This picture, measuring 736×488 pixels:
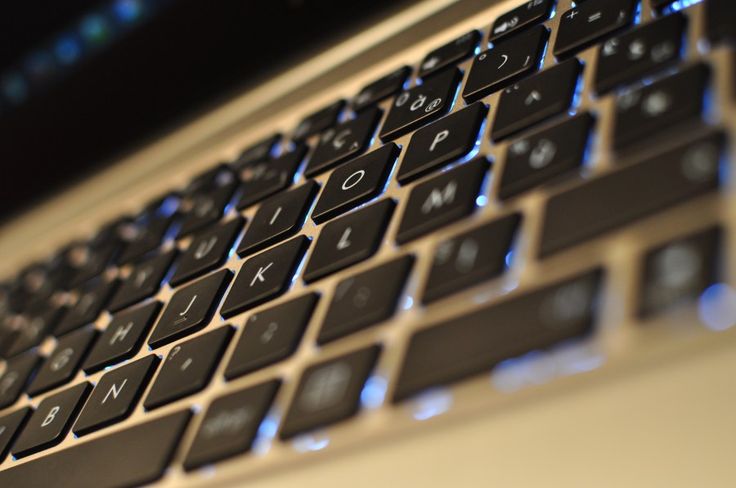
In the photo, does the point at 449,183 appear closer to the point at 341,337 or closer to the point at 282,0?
the point at 341,337

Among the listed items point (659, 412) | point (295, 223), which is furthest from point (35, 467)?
point (659, 412)

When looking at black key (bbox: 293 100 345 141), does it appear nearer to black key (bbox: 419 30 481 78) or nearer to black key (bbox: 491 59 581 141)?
black key (bbox: 419 30 481 78)

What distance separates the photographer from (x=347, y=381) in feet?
0.81

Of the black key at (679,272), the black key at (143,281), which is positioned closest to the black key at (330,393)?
the black key at (679,272)

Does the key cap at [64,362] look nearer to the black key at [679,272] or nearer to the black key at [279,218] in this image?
the black key at [279,218]

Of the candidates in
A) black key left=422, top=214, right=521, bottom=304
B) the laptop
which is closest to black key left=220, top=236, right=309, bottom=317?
the laptop

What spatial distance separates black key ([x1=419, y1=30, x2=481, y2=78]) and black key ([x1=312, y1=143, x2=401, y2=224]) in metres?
0.09

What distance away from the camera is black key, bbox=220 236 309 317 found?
340 millimetres

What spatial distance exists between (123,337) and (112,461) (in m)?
0.10

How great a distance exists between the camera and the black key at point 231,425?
10.6 inches

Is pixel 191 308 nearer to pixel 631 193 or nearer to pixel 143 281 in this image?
pixel 143 281

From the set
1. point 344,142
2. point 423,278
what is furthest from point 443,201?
point 344,142

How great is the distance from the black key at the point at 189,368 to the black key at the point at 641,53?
216 mm

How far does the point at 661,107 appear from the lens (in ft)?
0.81
